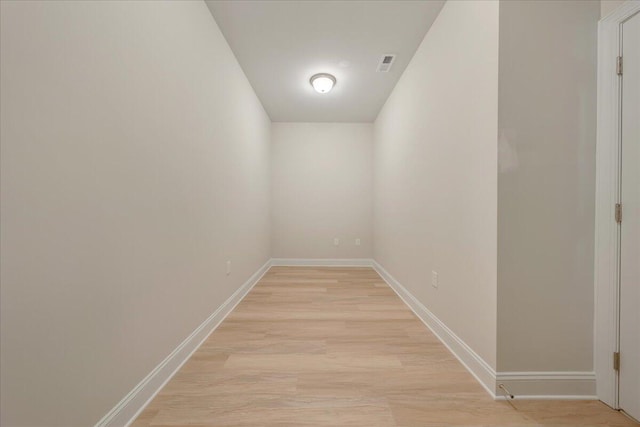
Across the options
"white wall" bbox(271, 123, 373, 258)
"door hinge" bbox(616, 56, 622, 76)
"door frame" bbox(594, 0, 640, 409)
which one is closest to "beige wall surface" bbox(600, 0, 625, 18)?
"door frame" bbox(594, 0, 640, 409)

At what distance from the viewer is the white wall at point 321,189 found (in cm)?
521

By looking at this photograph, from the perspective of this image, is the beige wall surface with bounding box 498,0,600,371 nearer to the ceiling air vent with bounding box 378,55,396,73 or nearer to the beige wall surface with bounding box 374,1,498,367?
the beige wall surface with bounding box 374,1,498,367

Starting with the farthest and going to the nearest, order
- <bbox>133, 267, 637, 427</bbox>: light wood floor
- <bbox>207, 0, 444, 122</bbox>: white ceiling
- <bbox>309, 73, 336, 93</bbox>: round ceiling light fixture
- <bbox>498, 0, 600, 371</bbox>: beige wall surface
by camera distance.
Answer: <bbox>309, 73, 336, 93</bbox>: round ceiling light fixture
<bbox>207, 0, 444, 122</bbox>: white ceiling
<bbox>498, 0, 600, 371</bbox>: beige wall surface
<bbox>133, 267, 637, 427</bbox>: light wood floor

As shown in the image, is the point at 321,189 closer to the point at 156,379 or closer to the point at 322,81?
the point at 322,81

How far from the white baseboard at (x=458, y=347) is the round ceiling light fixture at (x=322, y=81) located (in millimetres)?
2618

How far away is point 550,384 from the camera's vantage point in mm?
1502

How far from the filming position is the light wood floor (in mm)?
1348

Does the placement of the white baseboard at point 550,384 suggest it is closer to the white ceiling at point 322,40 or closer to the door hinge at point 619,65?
the door hinge at point 619,65

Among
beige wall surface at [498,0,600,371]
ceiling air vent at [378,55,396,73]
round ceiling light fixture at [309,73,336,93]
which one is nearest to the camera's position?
beige wall surface at [498,0,600,371]

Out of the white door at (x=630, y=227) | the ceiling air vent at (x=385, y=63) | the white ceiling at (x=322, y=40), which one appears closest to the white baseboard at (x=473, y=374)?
the white door at (x=630, y=227)

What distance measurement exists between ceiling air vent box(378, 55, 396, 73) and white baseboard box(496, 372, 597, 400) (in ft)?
9.49

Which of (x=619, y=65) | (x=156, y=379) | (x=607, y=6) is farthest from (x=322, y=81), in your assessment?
(x=156, y=379)

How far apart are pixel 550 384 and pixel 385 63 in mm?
3046

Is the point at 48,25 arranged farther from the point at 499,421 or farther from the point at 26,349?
the point at 499,421
